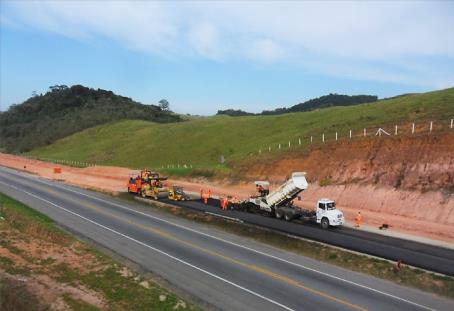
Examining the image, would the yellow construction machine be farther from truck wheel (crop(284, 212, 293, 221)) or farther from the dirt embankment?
truck wheel (crop(284, 212, 293, 221))

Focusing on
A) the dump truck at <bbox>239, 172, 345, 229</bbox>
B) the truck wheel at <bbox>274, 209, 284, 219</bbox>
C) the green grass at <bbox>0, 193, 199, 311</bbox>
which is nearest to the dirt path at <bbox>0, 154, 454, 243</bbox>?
the dump truck at <bbox>239, 172, 345, 229</bbox>

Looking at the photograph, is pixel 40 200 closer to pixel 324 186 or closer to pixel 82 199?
pixel 82 199

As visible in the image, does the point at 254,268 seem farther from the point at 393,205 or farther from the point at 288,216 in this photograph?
the point at 393,205

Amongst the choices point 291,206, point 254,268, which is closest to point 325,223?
point 291,206

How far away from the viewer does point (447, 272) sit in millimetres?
26781

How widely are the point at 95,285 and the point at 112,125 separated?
431 feet

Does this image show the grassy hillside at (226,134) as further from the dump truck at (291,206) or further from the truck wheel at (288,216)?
the truck wheel at (288,216)

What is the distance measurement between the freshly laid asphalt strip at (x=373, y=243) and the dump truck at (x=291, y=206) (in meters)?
0.64

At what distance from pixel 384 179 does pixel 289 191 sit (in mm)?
11494

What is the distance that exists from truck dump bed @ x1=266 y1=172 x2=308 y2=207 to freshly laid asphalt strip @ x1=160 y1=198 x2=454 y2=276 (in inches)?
62.0

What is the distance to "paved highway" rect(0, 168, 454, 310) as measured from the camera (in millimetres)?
22219

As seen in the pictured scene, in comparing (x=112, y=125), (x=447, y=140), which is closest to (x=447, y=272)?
(x=447, y=140)

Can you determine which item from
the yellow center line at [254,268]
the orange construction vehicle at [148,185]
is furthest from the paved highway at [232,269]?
the orange construction vehicle at [148,185]

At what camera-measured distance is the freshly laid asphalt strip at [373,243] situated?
95.0 ft
